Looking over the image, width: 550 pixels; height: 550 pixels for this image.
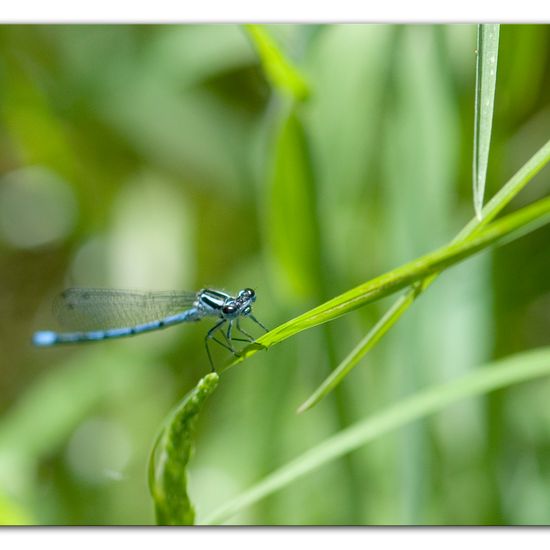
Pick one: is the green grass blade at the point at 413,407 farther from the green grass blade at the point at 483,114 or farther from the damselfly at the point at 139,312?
the green grass blade at the point at 483,114

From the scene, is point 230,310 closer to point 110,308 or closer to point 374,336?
point 374,336

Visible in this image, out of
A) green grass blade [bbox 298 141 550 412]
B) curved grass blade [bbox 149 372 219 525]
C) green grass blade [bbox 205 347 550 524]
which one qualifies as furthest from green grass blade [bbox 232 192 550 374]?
green grass blade [bbox 205 347 550 524]

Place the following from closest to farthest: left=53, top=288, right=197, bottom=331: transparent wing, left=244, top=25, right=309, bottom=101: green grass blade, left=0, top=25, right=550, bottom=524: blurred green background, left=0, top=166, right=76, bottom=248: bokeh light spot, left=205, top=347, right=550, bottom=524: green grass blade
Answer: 1. left=205, top=347, right=550, bottom=524: green grass blade
2. left=244, top=25, right=309, bottom=101: green grass blade
3. left=53, top=288, right=197, bottom=331: transparent wing
4. left=0, top=25, right=550, bottom=524: blurred green background
5. left=0, top=166, right=76, bottom=248: bokeh light spot

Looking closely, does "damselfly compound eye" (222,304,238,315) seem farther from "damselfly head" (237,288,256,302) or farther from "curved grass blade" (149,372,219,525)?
"curved grass blade" (149,372,219,525)

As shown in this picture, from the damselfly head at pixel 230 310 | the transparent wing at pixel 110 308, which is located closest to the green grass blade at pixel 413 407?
the damselfly head at pixel 230 310

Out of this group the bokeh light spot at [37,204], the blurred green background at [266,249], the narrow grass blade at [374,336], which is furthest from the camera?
the bokeh light spot at [37,204]
